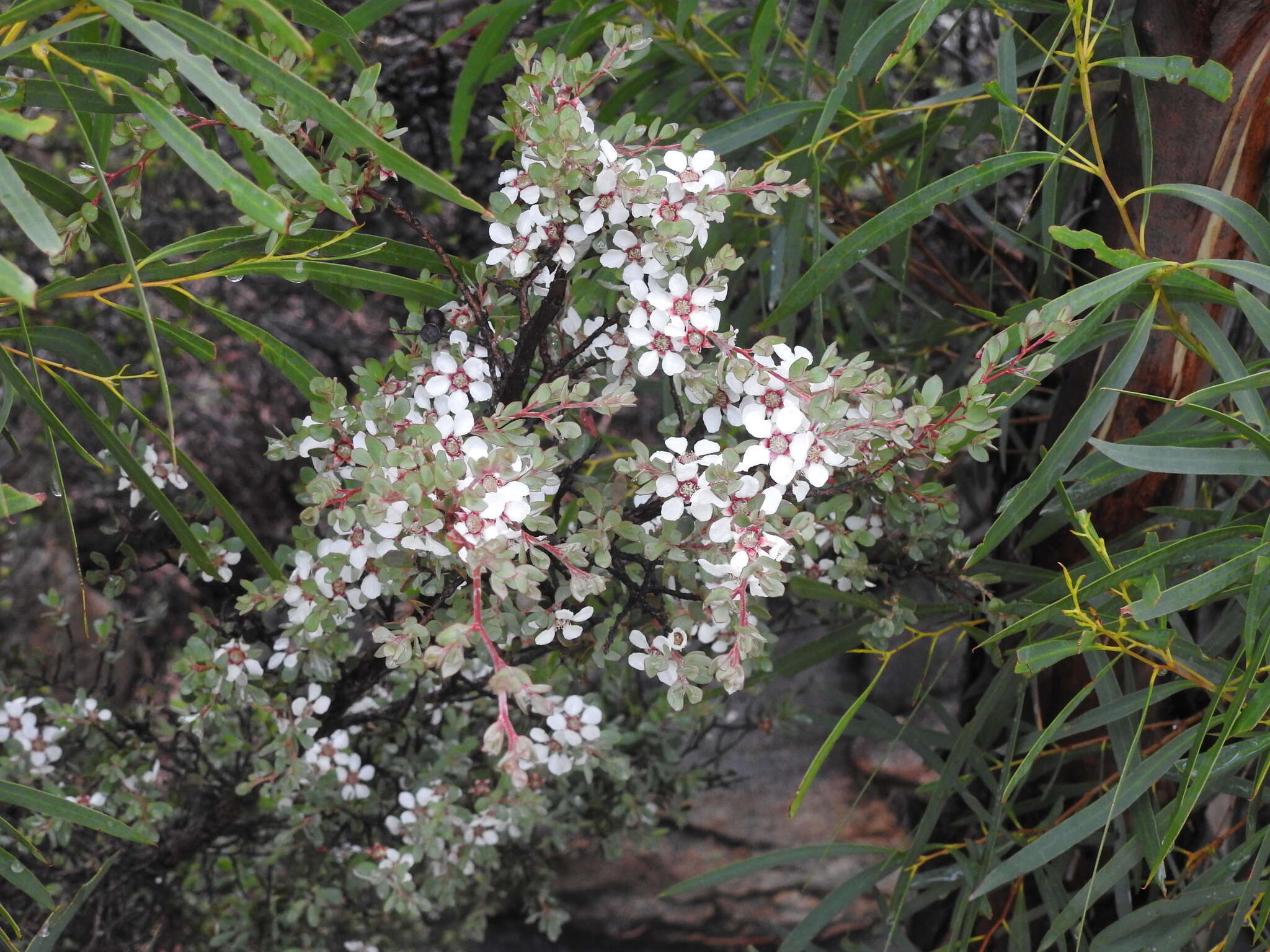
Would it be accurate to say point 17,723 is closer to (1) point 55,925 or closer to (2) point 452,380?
(1) point 55,925

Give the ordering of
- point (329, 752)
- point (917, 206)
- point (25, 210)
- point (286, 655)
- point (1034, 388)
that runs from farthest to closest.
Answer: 1. point (1034, 388)
2. point (329, 752)
3. point (286, 655)
4. point (917, 206)
5. point (25, 210)

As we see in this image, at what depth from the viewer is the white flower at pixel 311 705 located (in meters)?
0.81

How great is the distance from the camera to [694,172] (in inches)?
22.8

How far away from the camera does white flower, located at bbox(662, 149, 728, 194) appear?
0.58 m

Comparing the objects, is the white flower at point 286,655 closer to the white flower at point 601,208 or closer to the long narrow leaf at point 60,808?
the long narrow leaf at point 60,808

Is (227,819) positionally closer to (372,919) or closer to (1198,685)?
(372,919)

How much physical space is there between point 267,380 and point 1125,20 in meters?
1.49

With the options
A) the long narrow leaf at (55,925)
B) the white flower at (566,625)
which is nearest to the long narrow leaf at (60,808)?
the long narrow leaf at (55,925)

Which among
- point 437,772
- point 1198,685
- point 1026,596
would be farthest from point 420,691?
point 1198,685

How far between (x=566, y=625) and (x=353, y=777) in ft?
1.40

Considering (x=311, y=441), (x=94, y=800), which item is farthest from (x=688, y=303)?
(x=94, y=800)

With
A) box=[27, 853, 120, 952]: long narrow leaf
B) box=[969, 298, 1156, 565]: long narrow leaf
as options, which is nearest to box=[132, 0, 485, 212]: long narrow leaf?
box=[969, 298, 1156, 565]: long narrow leaf

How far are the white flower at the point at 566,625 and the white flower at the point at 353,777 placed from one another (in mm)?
378

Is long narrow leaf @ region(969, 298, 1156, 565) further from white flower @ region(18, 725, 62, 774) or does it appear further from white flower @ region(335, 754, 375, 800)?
white flower @ region(18, 725, 62, 774)
